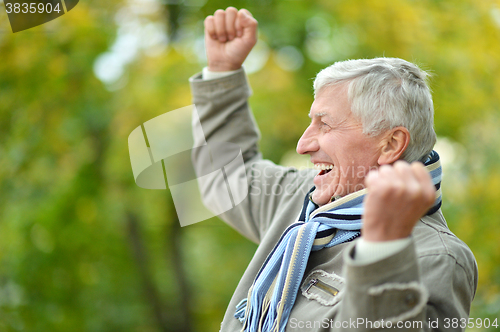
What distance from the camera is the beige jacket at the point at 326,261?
85cm

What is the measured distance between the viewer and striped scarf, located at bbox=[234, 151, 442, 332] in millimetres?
1219

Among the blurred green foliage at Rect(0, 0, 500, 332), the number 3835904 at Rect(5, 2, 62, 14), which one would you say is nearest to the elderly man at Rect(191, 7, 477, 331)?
the blurred green foliage at Rect(0, 0, 500, 332)

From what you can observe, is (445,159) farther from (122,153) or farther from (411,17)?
(122,153)

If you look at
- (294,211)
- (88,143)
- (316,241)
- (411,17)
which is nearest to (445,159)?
(411,17)

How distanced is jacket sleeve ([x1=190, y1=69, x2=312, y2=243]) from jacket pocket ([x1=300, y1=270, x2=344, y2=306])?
50 cm

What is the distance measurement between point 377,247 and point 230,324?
0.80 m

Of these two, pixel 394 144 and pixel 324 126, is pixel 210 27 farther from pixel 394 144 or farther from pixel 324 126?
pixel 394 144

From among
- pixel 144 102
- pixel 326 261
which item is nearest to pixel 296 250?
pixel 326 261

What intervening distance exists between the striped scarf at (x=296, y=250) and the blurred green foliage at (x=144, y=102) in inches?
78.3

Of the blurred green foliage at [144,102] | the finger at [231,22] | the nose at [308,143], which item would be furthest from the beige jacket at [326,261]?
the blurred green foliage at [144,102]

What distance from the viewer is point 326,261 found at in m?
1.29

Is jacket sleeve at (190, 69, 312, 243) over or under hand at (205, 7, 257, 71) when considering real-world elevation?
under

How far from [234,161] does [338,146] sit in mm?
650

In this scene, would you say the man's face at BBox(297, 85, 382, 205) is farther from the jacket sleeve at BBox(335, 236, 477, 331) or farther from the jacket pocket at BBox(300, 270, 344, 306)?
the jacket sleeve at BBox(335, 236, 477, 331)
